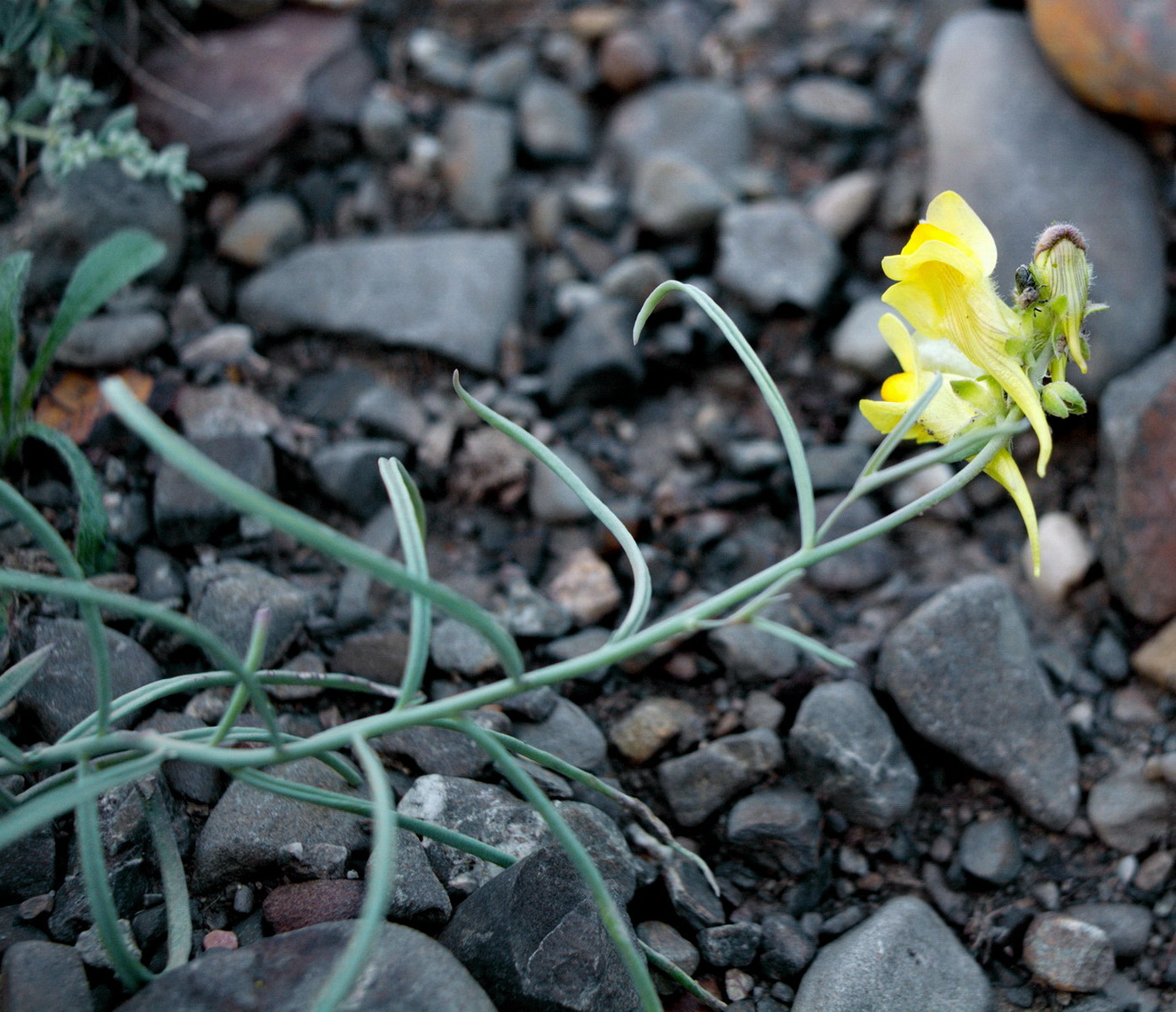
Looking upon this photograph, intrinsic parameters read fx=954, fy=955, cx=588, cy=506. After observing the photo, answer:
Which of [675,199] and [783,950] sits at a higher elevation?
[675,199]

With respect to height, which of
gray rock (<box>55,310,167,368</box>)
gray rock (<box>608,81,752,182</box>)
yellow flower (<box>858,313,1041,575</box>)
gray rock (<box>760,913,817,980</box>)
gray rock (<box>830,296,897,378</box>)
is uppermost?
yellow flower (<box>858,313,1041,575</box>)

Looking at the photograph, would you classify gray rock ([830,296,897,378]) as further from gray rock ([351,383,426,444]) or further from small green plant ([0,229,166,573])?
small green plant ([0,229,166,573])

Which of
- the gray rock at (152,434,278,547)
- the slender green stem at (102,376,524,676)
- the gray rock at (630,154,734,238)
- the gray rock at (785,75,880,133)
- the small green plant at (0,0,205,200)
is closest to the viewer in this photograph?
the slender green stem at (102,376,524,676)

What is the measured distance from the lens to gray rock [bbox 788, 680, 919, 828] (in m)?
1.34

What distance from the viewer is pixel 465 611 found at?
0.83m

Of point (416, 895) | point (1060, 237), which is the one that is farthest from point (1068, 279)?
point (416, 895)

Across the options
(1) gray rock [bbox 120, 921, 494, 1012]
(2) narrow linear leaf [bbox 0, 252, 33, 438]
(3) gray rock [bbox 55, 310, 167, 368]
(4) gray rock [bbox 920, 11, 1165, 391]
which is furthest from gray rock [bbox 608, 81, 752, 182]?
(1) gray rock [bbox 120, 921, 494, 1012]

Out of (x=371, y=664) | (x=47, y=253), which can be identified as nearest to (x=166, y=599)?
(x=371, y=664)

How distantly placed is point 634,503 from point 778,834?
0.65 meters

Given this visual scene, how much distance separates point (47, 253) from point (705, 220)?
129 cm

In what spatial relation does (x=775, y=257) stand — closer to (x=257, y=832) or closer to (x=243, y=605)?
(x=243, y=605)

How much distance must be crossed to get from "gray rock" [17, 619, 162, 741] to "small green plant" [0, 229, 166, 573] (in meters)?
0.12

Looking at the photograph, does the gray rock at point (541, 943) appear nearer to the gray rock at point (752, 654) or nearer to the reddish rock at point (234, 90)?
the gray rock at point (752, 654)

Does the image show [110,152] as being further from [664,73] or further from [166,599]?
[664,73]
